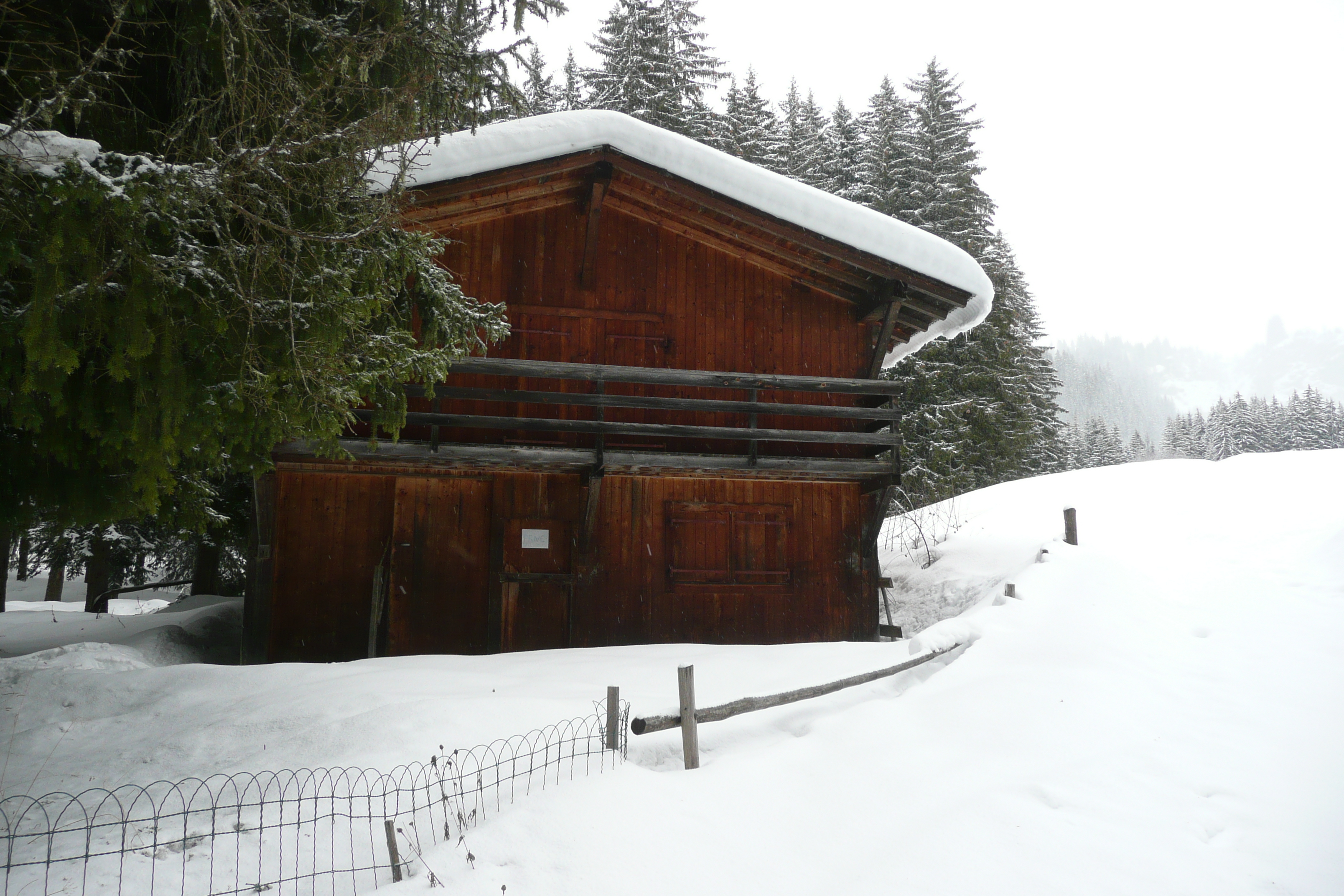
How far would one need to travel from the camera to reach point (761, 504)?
35.8 feet

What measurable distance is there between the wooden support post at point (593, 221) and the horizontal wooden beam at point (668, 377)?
1286mm

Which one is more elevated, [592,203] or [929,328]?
[592,203]

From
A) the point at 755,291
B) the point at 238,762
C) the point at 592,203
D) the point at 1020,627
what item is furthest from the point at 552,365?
the point at 1020,627

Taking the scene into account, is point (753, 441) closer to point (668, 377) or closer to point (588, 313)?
point (668, 377)

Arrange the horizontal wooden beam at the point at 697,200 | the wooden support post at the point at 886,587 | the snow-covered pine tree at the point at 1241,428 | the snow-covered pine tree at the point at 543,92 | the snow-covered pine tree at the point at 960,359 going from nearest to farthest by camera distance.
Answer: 1. the horizontal wooden beam at the point at 697,200
2. the wooden support post at the point at 886,587
3. the snow-covered pine tree at the point at 960,359
4. the snow-covered pine tree at the point at 543,92
5. the snow-covered pine tree at the point at 1241,428

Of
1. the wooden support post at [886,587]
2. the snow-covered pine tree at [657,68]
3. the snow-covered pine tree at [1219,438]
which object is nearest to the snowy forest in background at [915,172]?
the snow-covered pine tree at [657,68]

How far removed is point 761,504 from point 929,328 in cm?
357

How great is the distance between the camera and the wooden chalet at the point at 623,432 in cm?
940

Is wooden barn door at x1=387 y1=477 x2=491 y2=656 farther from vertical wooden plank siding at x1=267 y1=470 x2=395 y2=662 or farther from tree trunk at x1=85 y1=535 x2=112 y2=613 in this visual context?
tree trunk at x1=85 y1=535 x2=112 y2=613

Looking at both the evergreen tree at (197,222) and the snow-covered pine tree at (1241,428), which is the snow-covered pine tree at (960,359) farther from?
the snow-covered pine tree at (1241,428)

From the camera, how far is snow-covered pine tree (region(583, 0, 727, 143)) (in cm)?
2447

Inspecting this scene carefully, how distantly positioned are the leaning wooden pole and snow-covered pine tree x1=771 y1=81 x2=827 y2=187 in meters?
22.4

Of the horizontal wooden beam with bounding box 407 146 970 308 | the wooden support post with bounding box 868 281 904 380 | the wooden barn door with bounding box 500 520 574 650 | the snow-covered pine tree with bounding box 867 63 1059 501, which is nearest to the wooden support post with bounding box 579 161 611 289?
the horizontal wooden beam with bounding box 407 146 970 308

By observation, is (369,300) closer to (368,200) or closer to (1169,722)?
(368,200)
